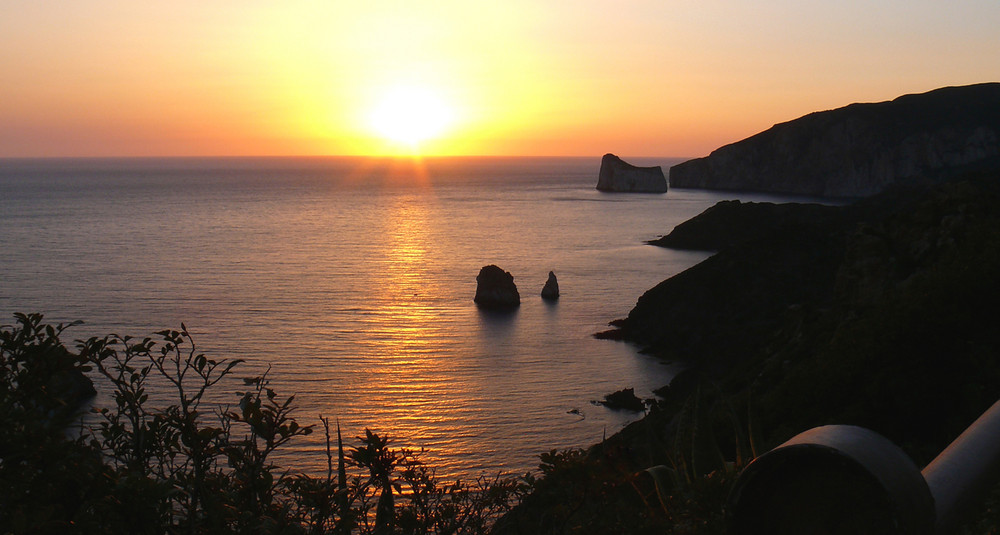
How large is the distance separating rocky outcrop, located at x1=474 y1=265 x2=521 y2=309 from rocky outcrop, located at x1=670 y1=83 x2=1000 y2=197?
10077cm

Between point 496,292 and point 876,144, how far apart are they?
4866 inches

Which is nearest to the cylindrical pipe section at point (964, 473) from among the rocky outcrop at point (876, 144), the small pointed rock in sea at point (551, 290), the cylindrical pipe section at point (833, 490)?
the cylindrical pipe section at point (833, 490)

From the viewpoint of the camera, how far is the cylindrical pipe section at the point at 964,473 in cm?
236

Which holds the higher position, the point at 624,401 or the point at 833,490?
the point at 833,490

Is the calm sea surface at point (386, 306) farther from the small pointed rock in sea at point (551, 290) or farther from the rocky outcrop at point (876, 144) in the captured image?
the rocky outcrop at point (876, 144)

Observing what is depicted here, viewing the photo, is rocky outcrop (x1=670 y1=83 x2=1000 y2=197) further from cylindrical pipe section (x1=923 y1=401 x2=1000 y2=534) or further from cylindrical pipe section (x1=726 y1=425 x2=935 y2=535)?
cylindrical pipe section (x1=726 y1=425 x2=935 y2=535)

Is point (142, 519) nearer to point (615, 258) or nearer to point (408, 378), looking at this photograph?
point (408, 378)

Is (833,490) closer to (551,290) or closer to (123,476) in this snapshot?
(123,476)

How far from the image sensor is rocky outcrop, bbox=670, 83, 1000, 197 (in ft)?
461

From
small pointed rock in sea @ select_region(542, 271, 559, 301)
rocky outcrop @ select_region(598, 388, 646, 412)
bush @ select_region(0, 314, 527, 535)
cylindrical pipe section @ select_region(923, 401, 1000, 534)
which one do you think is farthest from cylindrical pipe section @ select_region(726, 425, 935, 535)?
small pointed rock in sea @ select_region(542, 271, 559, 301)

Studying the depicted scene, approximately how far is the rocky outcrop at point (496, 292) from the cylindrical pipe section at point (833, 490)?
56055 millimetres

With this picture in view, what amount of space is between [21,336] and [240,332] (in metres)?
47.1

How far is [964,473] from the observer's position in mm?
2463

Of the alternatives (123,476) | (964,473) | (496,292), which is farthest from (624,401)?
(964,473)
